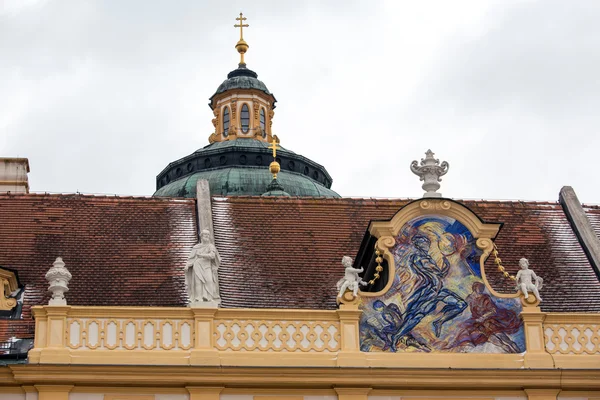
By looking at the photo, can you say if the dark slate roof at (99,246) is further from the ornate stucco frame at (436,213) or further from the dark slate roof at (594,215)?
the dark slate roof at (594,215)

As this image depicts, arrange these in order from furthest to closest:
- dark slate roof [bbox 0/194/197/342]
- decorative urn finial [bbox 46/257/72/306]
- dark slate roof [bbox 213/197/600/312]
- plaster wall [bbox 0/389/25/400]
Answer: dark slate roof [bbox 213/197/600/312], dark slate roof [bbox 0/194/197/342], decorative urn finial [bbox 46/257/72/306], plaster wall [bbox 0/389/25/400]

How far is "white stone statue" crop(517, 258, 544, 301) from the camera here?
28.5 meters

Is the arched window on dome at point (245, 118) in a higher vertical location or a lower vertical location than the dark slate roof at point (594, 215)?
higher

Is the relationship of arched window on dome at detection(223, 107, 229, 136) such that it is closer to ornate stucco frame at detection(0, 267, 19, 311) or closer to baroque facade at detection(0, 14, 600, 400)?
baroque facade at detection(0, 14, 600, 400)

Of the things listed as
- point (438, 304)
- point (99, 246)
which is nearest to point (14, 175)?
point (99, 246)

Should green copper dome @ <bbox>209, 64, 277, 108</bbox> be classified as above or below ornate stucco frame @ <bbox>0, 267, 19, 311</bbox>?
above

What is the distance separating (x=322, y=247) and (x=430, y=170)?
3.12m

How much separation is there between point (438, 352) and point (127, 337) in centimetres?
592

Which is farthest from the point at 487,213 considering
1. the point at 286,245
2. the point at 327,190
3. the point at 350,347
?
the point at 327,190

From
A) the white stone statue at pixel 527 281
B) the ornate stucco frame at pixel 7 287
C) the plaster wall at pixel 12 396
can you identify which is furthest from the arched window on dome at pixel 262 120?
the plaster wall at pixel 12 396

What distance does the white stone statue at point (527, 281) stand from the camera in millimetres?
28453

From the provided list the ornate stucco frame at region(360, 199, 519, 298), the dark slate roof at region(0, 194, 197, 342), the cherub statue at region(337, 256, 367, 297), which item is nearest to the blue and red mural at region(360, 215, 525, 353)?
the ornate stucco frame at region(360, 199, 519, 298)

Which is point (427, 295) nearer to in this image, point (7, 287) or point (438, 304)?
point (438, 304)

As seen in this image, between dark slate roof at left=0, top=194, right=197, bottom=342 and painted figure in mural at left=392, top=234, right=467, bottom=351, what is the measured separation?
4519 mm
